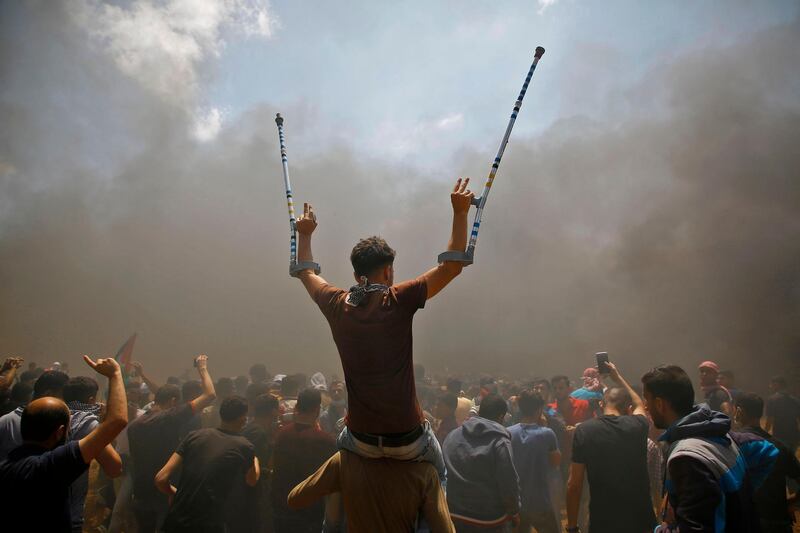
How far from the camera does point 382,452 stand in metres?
1.80

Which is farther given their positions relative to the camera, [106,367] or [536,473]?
[536,473]

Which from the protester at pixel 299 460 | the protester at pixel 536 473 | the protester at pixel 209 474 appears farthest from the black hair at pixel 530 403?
the protester at pixel 209 474

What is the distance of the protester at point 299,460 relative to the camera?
12.7 ft

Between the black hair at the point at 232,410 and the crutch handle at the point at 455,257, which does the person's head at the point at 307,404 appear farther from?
the crutch handle at the point at 455,257

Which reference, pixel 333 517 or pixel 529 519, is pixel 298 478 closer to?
pixel 333 517

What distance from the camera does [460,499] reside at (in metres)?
3.99

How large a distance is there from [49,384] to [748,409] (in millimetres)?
7167

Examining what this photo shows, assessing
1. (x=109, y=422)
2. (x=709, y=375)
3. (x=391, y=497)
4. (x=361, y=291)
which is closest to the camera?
(x=391, y=497)

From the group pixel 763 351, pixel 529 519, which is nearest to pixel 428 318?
pixel 763 351

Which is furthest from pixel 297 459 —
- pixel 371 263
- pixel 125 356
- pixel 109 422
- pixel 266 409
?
pixel 125 356

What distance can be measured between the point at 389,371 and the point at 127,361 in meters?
10.9

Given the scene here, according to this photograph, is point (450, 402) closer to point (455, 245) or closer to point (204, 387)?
point (204, 387)

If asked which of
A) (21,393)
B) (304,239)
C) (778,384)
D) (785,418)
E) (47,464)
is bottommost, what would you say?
(785,418)

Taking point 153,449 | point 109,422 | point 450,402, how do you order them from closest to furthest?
point 109,422
point 153,449
point 450,402
